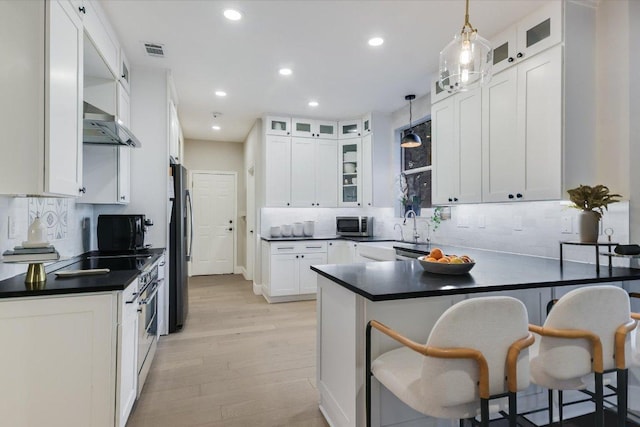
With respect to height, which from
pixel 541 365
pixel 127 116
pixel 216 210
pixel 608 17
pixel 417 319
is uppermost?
pixel 608 17

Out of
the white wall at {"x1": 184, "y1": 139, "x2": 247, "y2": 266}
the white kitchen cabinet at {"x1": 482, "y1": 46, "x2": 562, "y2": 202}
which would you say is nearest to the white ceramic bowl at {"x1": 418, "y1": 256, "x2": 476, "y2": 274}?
the white kitchen cabinet at {"x1": 482, "y1": 46, "x2": 562, "y2": 202}

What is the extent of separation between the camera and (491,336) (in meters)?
1.27

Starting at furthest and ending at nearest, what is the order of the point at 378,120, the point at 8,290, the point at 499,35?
1. the point at 378,120
2. the point at 499,35
3. the point at 8,290

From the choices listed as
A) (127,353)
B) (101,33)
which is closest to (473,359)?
(127,353)

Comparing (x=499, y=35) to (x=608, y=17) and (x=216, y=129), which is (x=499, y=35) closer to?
(x=608, y=17)

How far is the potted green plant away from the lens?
7.22ft

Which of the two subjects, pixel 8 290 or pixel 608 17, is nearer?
pixel 8 290

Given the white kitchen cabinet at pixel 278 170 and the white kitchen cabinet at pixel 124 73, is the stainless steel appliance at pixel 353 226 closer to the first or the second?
the white kitchen cabinet at pixel 278 170

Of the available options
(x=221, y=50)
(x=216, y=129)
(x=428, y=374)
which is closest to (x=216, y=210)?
(x=216, y=129)

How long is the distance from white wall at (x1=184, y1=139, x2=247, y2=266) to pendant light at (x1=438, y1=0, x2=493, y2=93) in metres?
5.76

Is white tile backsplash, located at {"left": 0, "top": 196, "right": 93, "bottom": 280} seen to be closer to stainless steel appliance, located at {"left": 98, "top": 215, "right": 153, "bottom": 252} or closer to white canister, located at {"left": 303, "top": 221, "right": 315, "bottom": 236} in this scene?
stainless steel appliance, located at {"left": 98, "top": 215, "right": 153, "bottom": 252}

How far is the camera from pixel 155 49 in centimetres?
324

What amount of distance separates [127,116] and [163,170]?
63cm

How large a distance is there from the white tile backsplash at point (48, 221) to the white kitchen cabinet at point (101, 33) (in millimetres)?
1182
